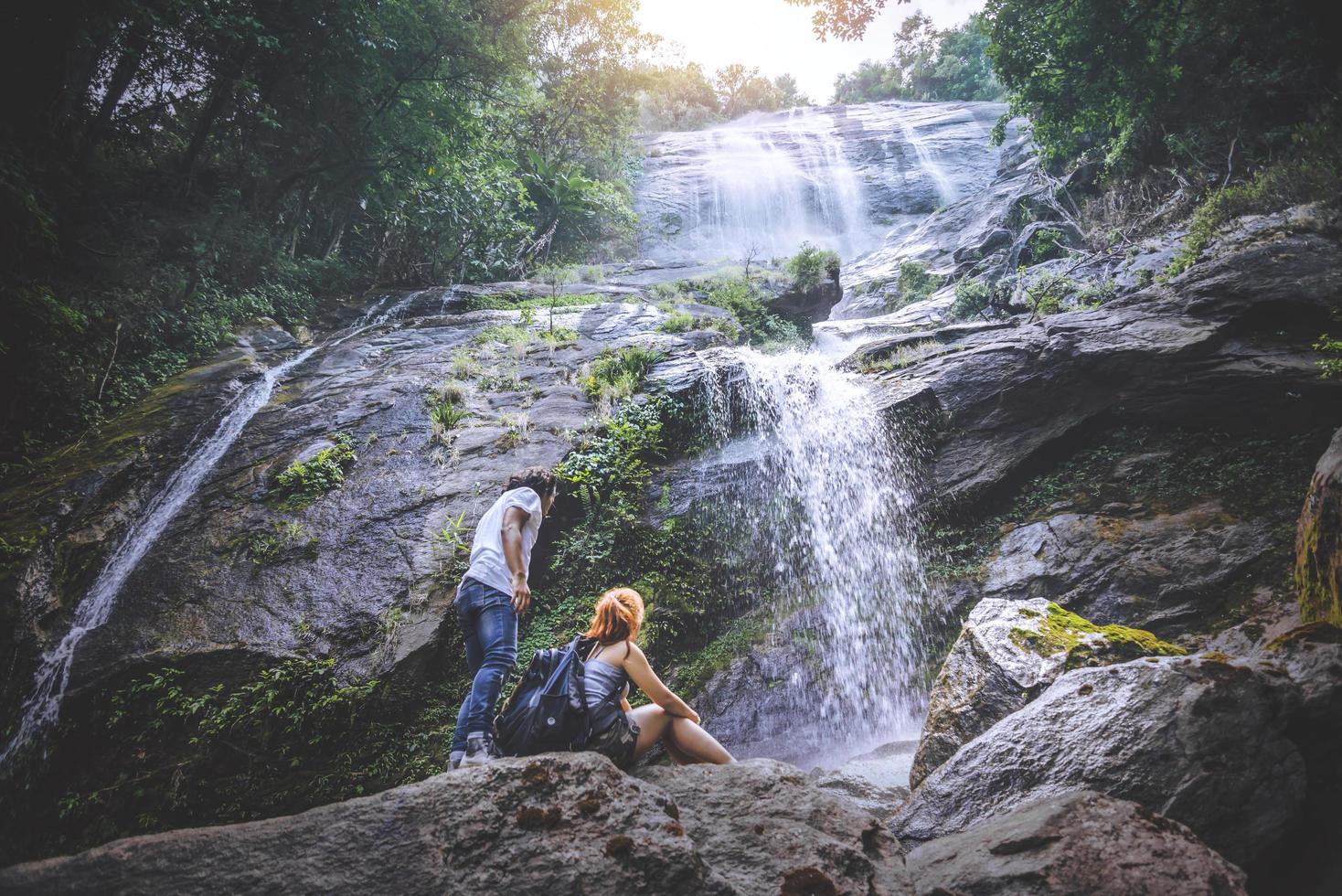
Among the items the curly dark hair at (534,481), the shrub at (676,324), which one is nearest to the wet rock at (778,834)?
the curly dark hair at (534,481)

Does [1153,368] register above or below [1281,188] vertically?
below

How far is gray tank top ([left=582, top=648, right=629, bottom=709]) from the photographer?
10.1 feet

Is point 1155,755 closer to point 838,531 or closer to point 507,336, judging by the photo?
point 838,531

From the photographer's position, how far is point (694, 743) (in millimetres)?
3375

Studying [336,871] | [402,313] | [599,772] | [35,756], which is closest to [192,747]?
[35,756]

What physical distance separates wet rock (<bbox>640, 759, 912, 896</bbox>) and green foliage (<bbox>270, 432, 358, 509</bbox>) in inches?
225

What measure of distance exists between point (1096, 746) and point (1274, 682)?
84cm

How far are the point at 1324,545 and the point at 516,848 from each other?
513cm

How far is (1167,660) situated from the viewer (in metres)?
2.71

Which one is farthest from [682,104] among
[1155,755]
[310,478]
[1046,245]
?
[1155,755]

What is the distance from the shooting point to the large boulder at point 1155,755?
2096 mm

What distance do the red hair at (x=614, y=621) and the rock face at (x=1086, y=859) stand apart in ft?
6.29

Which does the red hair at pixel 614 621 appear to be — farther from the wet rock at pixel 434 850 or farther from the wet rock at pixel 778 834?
the wet rock at pixel 434 850

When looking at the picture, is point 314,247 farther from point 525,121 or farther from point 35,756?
point 35,756
